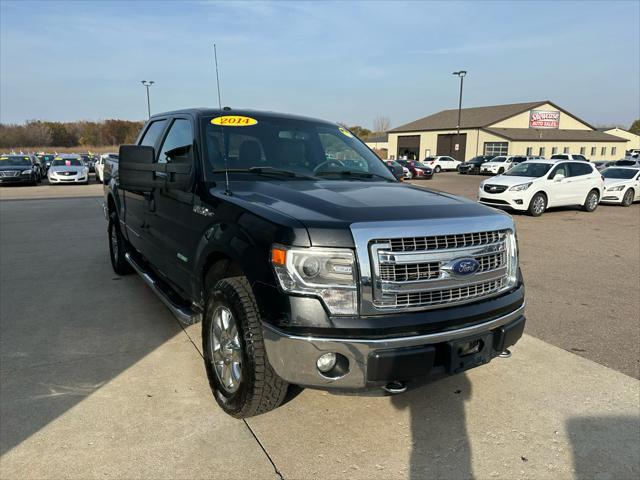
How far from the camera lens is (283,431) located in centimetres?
282

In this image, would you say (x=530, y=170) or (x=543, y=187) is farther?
(x=530, y=170)

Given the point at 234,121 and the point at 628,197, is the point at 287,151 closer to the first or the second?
the point at 234,121

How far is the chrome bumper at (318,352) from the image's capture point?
233cm

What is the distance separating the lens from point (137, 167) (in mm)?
3604

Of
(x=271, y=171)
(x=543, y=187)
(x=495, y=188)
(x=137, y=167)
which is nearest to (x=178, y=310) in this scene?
(x=137, y=167)

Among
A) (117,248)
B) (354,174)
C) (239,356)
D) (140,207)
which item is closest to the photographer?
(239,356)

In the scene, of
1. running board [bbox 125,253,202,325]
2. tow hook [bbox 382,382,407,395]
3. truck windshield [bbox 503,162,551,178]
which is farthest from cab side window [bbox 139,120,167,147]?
truck windshield [bbox 503,162,551,178]

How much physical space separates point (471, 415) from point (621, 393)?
Result: 118cm

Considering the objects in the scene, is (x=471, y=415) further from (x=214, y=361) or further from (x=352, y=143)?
(x=352, y=143)

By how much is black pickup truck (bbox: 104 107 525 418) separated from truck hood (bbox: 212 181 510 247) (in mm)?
11

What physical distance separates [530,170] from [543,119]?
4990cm

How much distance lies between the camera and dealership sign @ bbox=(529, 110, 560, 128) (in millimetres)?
57312

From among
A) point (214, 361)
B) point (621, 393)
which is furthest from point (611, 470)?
point (214, 361)

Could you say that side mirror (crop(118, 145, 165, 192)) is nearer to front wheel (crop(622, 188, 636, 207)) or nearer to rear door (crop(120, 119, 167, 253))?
rear door (crop(120, 119, 167, 253))
